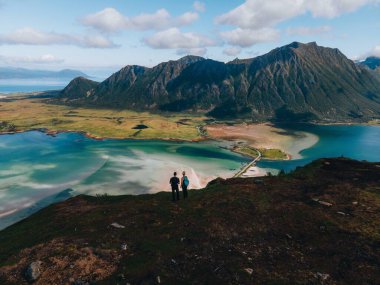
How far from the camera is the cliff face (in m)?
24.2

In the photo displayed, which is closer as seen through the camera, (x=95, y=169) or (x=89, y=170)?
(x=89, y=170)

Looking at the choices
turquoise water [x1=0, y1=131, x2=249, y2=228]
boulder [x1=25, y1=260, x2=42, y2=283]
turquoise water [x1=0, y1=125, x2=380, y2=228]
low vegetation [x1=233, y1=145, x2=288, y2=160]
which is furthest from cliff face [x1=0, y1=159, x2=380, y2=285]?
low vegetation [x1=233, y1=145, x2=288, y2=160]

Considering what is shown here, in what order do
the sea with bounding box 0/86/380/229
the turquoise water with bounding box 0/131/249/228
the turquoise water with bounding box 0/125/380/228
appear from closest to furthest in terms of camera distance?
the turquoise water with bounding box 0/131/249/228
the sea with bounding box 0/86/380/229
the turquoise water with bounding box 0/125/380/228

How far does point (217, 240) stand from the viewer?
1166 inches

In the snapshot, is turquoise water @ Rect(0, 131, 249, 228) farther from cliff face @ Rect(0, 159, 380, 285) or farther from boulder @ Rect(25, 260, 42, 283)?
boulder @ Rect(25, 260, 42, 283)

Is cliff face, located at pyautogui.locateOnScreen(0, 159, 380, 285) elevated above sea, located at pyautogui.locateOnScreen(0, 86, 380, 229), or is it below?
above

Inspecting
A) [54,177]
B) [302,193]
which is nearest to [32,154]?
[54,177]

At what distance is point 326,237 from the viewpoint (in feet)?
97.0

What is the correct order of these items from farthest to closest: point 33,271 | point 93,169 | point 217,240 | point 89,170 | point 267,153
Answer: point 267,153 → point 93,169 → point 89,170 → point 217,240 → point 33,271

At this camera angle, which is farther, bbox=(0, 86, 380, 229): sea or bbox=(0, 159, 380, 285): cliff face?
bbox=(0, 86, 380, 229): sea

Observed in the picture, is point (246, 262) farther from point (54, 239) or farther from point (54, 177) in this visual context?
point (54, 177)

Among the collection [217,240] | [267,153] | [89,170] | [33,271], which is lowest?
[89,170]

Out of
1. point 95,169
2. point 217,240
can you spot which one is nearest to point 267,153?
point 95,169

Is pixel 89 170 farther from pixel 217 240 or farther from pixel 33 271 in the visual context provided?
pixel 217 240
